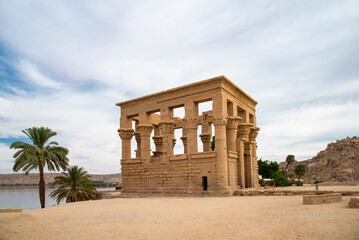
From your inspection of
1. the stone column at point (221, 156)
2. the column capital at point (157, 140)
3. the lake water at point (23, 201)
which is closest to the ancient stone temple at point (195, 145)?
the stone column at point (221, 156)

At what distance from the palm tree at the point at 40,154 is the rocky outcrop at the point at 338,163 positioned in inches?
2267

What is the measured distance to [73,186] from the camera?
2486 cm

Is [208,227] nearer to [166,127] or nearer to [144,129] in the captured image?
[166,127]

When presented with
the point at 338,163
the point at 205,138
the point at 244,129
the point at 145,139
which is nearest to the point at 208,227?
the point at 244,129

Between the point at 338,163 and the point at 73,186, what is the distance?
209 feet

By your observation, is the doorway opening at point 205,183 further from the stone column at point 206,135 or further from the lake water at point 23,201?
the lake water at point 23,201

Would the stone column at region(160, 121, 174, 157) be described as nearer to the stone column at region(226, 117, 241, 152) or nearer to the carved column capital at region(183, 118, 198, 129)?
the carved column capital at region(183, 118, 198, 129)

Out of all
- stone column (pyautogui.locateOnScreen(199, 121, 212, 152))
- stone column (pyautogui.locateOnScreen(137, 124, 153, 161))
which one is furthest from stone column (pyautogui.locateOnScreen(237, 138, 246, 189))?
stone column (pyautogui.locateOnScreen(137, 124, 153, 161))

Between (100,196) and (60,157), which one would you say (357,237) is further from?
(100,196)

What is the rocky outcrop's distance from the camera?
204ft

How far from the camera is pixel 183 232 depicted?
294 inches

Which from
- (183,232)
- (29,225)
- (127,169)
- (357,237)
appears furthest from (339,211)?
(127,169)

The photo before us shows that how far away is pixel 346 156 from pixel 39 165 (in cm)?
6707

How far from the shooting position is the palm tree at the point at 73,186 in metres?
24.3
